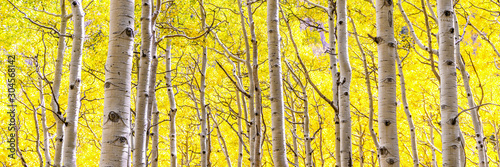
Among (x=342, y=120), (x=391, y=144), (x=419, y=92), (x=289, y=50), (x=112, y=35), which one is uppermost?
(x=289, y=50)

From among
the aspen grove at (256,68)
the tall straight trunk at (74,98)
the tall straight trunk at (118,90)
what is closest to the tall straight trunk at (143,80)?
the aspen grove at (256,68)

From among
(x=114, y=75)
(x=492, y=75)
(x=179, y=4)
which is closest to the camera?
(x=114, y=75)

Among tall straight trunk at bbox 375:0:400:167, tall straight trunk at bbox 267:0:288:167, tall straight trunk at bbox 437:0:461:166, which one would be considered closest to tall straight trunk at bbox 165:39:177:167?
tall straight trunk at bbox 267:0:288:167

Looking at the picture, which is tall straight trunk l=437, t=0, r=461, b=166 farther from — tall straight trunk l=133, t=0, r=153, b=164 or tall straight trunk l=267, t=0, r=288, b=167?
tall straight trunk l=133, t=0, r=153, b=164

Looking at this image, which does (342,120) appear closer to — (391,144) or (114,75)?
(391,144)

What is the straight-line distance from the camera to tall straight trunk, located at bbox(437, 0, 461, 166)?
2.97m

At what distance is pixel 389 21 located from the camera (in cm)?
300

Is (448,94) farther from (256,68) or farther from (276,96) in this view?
(256,68)

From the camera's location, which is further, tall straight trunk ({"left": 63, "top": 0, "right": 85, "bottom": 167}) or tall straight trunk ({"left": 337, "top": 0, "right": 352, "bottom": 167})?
tall straight trunk ({"left": 63, "top": 0, "right": 85, "bottom": 167})

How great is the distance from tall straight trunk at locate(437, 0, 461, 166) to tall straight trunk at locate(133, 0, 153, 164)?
263 cm

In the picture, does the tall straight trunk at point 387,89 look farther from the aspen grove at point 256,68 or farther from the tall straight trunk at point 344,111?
the tall straight trunk at point 344,111

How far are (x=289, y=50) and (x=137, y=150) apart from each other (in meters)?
5.12

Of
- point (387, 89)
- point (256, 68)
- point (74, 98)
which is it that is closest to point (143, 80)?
point (256, 68)

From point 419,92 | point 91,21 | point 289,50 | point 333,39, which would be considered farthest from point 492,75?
point 91,21
